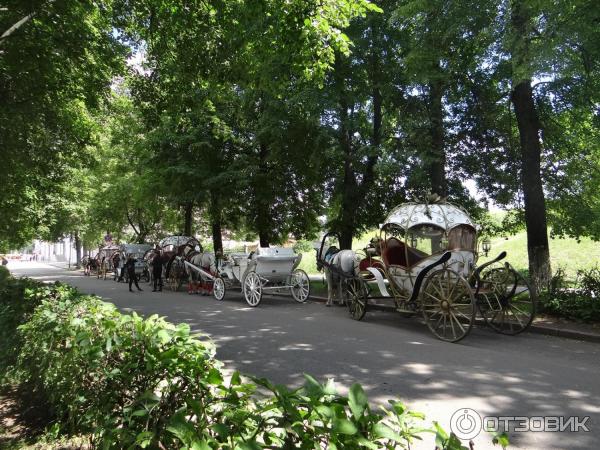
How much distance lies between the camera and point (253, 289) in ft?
46.4

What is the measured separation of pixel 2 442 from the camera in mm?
4266

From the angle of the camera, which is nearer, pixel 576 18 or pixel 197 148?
pixel 576 18

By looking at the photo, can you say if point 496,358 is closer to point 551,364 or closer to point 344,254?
point 551,364

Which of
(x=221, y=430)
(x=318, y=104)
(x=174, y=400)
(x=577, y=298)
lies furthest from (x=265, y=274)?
(x=221, y=430)

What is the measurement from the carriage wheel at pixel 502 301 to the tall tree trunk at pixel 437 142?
476 centimetres

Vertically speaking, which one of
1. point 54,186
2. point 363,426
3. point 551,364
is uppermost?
point 54,186

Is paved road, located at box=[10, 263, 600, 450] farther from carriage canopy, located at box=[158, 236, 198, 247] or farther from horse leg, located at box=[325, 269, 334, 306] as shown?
carriage canopy, located at box=[158, 236, 198, 247]

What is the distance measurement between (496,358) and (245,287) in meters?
8.73

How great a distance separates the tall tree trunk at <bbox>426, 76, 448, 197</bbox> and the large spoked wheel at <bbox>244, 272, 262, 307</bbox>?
6030 millimetres

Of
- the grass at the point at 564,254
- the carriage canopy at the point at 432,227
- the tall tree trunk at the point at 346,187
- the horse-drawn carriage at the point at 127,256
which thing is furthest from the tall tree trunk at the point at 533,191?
the horse-drawn carriage at the point at 127,256

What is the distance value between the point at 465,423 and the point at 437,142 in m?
11.0

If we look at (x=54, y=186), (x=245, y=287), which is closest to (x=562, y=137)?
(x=245, y=287)

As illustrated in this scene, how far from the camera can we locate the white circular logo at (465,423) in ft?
14.4

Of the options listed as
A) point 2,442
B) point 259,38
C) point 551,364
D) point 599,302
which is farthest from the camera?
point 599,302
